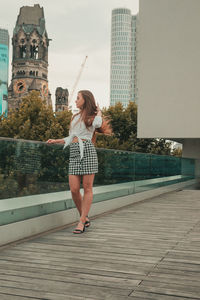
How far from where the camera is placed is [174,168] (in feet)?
45.3

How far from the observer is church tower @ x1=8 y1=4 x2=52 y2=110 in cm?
11138

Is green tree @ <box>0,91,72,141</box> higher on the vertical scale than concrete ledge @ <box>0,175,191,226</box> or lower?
higher

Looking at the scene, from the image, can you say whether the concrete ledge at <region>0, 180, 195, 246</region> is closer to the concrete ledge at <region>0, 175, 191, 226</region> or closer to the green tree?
the concrete ledge at <region>0, 175, 191, 226</region>

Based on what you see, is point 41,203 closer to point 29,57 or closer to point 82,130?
point 82,130

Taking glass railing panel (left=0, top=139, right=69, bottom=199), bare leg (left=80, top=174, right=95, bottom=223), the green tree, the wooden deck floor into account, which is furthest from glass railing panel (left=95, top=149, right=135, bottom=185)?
the green tree

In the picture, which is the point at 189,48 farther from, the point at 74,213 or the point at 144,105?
the point at 74,213

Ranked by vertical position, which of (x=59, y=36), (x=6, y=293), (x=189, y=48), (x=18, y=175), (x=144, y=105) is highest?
(x=59, y=36)

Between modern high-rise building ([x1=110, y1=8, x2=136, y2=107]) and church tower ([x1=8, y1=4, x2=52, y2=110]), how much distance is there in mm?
68672

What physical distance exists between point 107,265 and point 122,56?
18498 centimetres

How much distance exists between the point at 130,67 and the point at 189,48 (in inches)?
6592

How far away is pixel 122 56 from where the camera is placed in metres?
184

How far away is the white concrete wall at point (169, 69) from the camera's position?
56.6ft

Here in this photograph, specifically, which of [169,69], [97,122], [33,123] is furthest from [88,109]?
[33,123]

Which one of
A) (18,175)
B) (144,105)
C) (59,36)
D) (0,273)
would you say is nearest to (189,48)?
(144,105)
